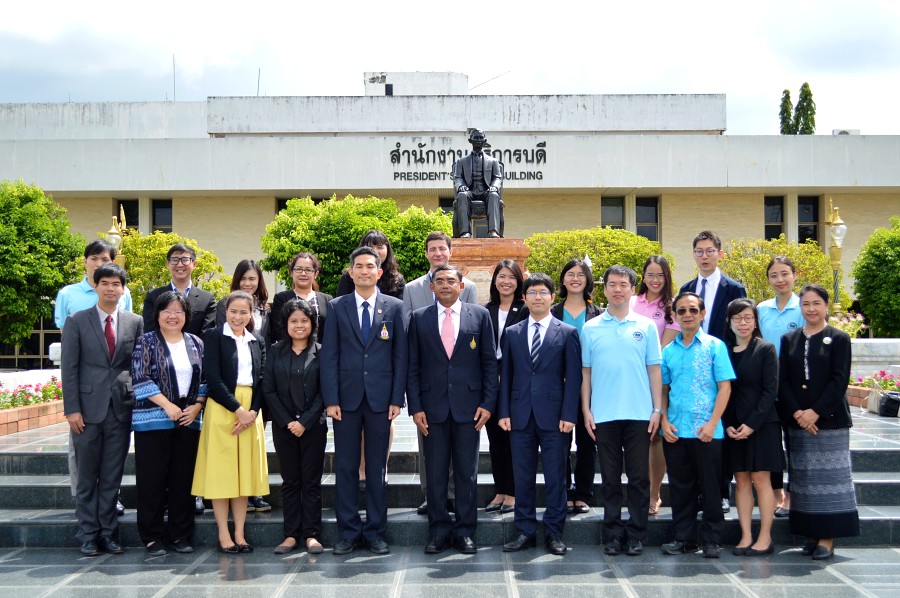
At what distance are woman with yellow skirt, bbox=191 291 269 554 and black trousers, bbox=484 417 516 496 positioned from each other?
150 cm

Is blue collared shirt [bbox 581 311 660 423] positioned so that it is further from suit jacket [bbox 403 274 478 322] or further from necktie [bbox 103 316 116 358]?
necktie [bbox 103 316 116 358]

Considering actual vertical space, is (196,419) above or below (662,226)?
below

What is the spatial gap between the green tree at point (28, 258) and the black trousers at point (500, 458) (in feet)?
64.9

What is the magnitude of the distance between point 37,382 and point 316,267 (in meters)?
5.49

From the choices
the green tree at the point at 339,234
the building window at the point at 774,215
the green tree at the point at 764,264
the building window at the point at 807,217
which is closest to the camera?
the green tree at the point at 764,264

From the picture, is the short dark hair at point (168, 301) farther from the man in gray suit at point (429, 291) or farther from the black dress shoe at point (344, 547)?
the black dress shoe at point (344, 547)

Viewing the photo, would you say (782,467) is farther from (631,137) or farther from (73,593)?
(631,137)

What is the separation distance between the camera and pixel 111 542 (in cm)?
475

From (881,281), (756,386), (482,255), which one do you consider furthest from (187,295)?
(881,281)

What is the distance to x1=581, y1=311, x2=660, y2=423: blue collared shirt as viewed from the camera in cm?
459

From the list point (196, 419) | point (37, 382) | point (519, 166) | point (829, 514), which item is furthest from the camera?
point (519, 166)

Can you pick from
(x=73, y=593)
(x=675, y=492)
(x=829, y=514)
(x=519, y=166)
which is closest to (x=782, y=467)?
(x=829, y=514)

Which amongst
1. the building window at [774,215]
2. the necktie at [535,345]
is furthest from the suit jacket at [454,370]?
the building window at [774,215]

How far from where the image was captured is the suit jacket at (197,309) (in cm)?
520
